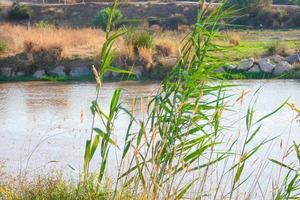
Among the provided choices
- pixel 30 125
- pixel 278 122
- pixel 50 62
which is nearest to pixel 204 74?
pixel 278 122

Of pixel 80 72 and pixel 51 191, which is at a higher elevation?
pixel 51 191

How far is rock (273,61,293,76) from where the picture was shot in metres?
25.1

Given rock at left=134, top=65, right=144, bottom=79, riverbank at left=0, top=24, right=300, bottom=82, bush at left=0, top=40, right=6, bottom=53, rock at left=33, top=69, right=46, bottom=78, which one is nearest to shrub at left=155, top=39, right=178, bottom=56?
riverbank at left=0, top=24, right=300, bottom=82

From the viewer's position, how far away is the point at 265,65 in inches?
1019

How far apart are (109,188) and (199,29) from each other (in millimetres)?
1765

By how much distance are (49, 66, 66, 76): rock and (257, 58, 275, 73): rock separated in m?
6.43

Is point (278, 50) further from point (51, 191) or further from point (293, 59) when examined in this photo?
point (51, 191)

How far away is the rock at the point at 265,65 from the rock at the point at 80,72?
18.3 feet

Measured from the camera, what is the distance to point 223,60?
765 cm

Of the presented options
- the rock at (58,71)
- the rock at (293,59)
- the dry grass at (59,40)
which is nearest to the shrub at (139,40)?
the dry grass at (59,40)

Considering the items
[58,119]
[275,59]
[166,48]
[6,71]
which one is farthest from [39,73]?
[58,119]

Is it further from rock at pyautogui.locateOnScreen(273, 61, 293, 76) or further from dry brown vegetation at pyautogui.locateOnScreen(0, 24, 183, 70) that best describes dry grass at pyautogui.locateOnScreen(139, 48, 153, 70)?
rock at pyautogui.locateOnScreen(273, 61, 293, 76)

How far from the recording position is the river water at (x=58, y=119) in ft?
40.6

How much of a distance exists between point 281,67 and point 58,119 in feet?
33.8
